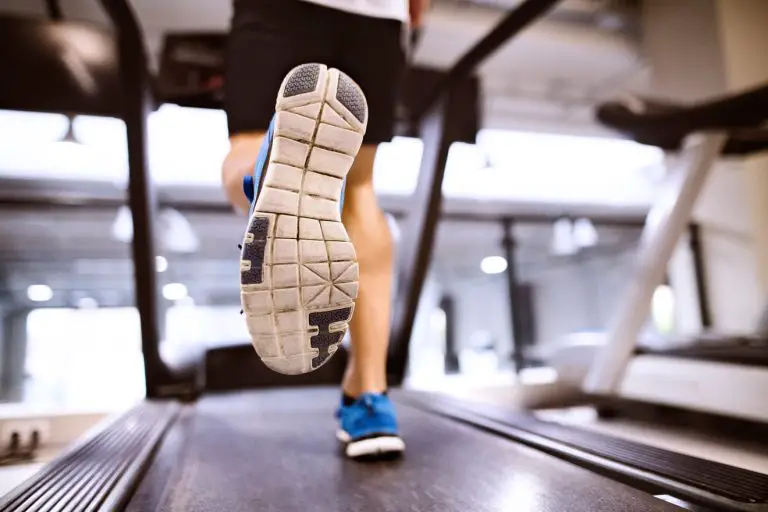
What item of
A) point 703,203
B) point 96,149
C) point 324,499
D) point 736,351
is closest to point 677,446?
point 736,351

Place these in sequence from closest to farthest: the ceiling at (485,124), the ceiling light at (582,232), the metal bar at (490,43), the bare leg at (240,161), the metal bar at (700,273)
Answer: the bare leg at (240,161) < the metal bar at (490,43) < the metal bar at (700,273) < the ceiling at (485,124) < the ceiling light at (582,232)

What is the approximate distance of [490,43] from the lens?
153 centimetres

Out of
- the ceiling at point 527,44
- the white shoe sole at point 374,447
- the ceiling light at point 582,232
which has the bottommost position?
the white shoe sole at point 374,447

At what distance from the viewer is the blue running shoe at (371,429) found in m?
0.96

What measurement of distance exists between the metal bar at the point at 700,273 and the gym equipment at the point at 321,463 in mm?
2453

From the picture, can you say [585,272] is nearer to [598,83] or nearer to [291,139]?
[598,83]

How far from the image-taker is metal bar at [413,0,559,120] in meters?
1.38

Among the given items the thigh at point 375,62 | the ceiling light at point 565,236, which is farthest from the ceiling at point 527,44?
the thigh at point 375,62

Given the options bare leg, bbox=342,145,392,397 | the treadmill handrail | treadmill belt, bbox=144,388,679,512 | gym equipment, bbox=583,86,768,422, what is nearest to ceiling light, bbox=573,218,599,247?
gym equipment, bbox=583,86,768,422

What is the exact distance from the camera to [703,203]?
11.5ft

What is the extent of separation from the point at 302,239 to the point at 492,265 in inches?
364

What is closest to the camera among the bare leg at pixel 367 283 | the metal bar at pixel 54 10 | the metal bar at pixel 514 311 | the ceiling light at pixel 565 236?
the bare leg at pixel 367 283

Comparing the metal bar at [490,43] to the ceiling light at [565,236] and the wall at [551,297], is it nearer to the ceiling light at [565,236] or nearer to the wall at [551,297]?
the ceiling light at [565,236]

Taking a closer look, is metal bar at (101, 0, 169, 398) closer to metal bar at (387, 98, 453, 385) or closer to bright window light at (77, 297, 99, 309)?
metal bar at (387, 98, 453, 385)
